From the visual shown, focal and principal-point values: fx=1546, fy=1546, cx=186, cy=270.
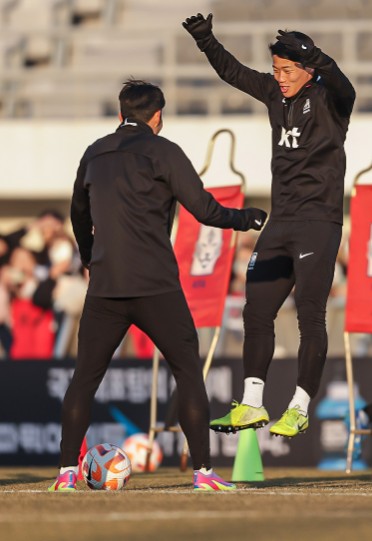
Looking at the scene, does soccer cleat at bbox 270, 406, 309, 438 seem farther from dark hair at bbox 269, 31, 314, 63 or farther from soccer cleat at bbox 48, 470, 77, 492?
dark hair at bbox 269, 31, 314, 63

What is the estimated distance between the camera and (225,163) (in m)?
18.7

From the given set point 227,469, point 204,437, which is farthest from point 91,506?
point 227,469

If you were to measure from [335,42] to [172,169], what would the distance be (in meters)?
12.2

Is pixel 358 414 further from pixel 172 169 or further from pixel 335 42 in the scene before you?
pixel 335 42

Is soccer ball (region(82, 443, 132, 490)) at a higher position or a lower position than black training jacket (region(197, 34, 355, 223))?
lower

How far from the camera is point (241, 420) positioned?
8.18m

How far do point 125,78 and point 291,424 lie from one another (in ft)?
38.6

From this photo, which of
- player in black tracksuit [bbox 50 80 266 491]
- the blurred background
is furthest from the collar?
the blurred background

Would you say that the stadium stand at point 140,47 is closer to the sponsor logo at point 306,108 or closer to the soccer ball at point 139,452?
the soccer ball at point 139,452

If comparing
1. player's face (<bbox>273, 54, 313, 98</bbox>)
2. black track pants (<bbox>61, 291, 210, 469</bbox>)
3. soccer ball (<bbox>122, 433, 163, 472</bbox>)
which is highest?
player's face (<bbox>273, 54, 313, 98</bbox>)

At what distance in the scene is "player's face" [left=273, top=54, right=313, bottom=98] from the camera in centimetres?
819

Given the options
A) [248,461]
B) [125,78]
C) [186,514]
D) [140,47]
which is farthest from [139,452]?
[140,47]

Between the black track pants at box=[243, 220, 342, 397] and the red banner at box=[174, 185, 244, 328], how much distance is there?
267 cm

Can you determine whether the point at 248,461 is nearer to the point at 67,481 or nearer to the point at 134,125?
the point at 67,481
